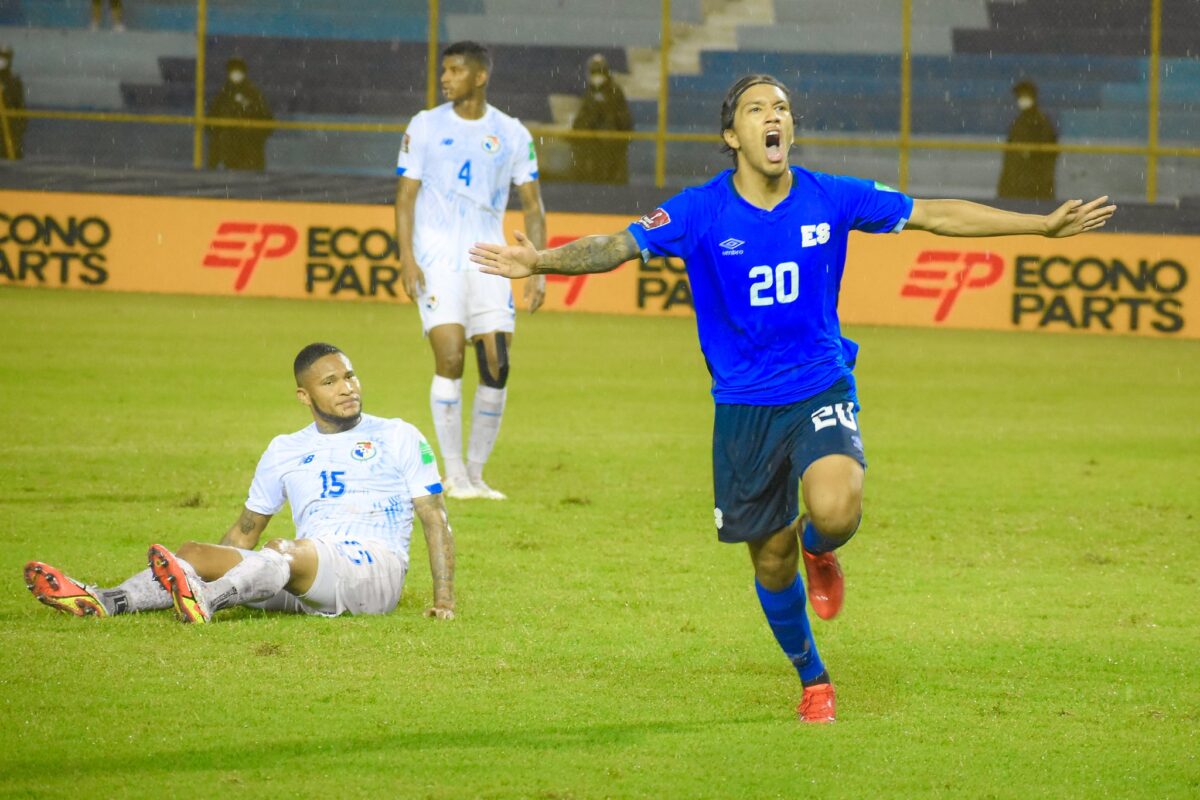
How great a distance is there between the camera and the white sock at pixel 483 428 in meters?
10.6

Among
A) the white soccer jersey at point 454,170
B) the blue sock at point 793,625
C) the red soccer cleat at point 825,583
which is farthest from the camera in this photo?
the white soccer jersey at point 454,170

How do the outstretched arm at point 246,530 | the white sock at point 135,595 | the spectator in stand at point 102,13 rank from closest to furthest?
the white sock at point 135,595 < the outstretched arm at point 246,530 < the spectator in stand at point 102,13

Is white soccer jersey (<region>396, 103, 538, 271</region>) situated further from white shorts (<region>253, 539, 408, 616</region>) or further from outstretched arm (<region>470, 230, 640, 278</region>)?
outstretched arm (<region>470, 230, 640, 278</region>)

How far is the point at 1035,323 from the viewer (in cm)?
2156

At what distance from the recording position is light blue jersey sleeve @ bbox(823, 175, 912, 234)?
5938 millimetres

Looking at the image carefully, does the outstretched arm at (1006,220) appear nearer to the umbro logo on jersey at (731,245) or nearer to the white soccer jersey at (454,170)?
the umbro logo on jersey at (731,245)

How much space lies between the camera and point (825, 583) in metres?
5.93

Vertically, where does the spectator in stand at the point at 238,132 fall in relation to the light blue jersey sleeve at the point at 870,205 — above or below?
above

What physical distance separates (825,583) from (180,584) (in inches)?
92.6

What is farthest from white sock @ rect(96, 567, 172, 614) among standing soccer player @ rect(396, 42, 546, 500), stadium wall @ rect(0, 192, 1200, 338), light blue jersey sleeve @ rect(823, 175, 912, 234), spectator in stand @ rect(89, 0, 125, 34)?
spectator in stand @ rect(89, 0, 125, 34)

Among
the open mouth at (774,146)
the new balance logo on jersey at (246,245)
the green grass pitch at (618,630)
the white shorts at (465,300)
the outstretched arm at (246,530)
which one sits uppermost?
the open mouth at (774,146)

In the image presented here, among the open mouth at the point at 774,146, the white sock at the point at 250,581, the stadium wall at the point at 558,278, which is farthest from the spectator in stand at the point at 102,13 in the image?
the open mouth at the point at 774,146

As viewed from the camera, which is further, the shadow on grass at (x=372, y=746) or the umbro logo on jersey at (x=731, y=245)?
the umbro logo on jersey at (x=731, y=245)

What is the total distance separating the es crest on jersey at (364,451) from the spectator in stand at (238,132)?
17.7m
